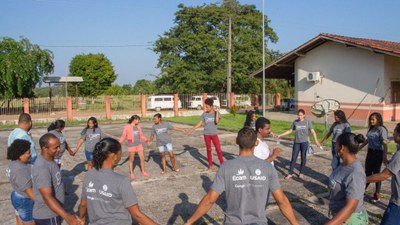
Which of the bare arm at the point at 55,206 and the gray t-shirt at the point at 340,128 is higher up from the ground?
the gray t-shirt at the point at 340,128

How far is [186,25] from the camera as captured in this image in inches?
1383

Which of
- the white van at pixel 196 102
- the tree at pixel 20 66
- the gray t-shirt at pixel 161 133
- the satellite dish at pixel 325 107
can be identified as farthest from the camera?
the white van at pixel 196 102

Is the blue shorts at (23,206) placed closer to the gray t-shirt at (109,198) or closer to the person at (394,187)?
the gray t-shirt at (109,198)

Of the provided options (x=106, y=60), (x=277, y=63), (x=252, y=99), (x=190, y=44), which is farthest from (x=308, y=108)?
(x=106, y=60)

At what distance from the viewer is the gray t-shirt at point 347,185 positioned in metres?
3.21

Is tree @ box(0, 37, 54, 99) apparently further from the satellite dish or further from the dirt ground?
the satellite dish

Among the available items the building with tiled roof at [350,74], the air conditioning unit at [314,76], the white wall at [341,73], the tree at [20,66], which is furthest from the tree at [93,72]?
the air conditioning unit at [314,76]

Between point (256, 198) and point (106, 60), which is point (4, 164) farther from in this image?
point (106, 60)

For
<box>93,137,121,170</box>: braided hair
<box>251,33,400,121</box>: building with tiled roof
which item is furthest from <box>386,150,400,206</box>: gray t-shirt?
<box>251,33,400,121</box>: building with tiled roof

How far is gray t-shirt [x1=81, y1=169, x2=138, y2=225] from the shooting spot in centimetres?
302

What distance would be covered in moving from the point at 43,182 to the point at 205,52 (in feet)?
103

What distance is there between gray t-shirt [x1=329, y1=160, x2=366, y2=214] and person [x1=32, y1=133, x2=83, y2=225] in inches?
94.2

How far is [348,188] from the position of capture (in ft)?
10.6

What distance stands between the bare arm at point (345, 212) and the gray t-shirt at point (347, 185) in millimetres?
45
